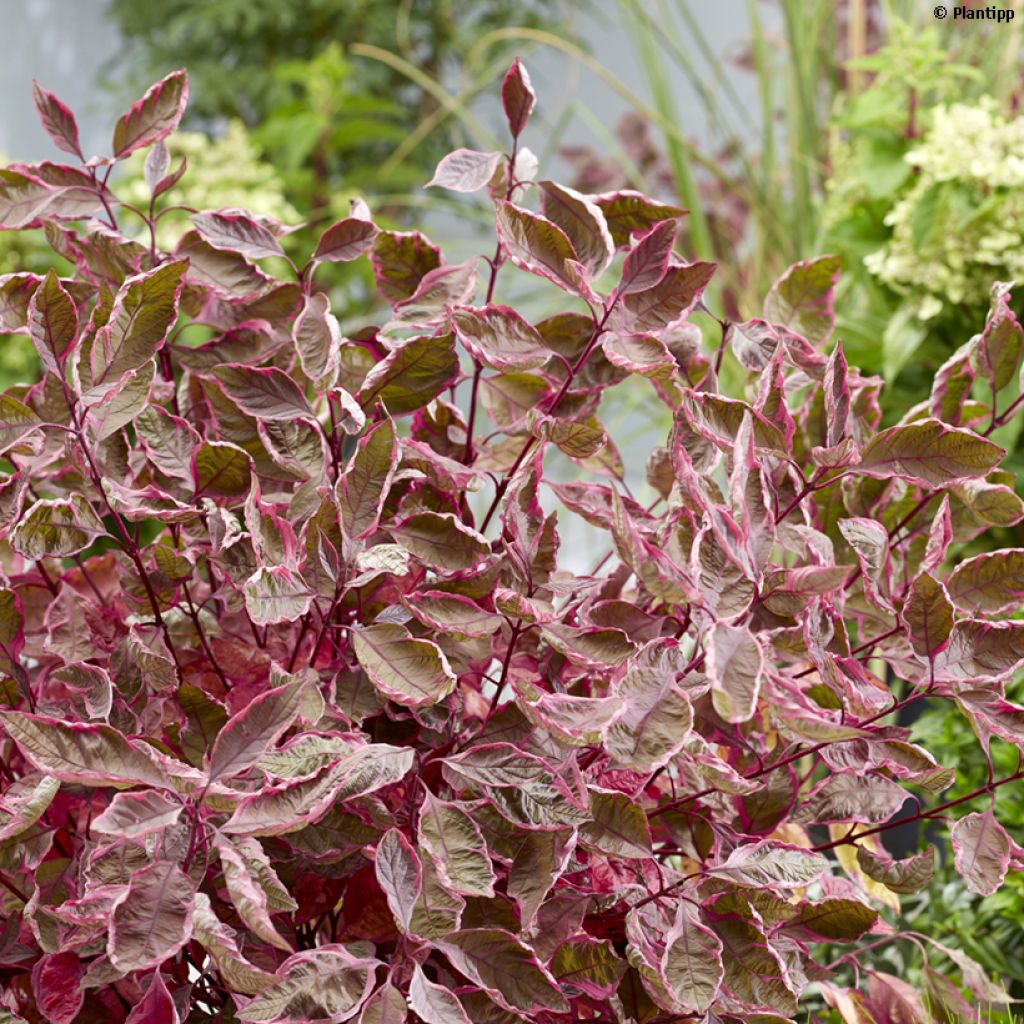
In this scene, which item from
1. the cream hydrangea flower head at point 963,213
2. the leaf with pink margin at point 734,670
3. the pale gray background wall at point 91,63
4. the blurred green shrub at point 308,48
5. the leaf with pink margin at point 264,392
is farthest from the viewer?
the pale gray background wall at point 91,63

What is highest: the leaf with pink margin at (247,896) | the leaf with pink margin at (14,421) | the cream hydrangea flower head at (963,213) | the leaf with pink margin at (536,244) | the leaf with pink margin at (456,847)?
the leaf with pink margin at (536,244)

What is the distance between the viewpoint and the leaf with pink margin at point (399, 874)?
1.04 feet

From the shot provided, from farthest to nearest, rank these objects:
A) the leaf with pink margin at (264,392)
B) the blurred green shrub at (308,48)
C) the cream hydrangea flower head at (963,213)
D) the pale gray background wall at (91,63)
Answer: the pale gray background wall at (91,63) < the blurred green shrub at (308,48) < the cream hydrangea flower head at (963,213) < the leaf with pink margin at (264,392)

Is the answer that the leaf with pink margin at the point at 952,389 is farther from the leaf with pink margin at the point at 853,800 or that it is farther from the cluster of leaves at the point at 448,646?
the leaf with pink margin at the point at 853,800

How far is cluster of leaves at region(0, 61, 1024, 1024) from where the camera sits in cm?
32

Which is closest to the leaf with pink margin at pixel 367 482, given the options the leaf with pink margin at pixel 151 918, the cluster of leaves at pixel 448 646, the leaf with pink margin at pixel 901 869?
the cluster of leaves at pixel 448 646

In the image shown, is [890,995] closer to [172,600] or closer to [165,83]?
[172,600]

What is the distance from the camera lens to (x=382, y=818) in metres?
0.35

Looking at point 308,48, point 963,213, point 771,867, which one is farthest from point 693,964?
Result: point 308,48

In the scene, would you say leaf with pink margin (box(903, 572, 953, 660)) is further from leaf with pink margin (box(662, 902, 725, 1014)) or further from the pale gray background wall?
the pale gray background wall

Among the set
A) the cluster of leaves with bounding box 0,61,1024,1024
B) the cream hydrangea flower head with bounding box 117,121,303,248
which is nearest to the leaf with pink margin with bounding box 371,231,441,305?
the cluster of leaves with bounding box 0,61,1024,1024

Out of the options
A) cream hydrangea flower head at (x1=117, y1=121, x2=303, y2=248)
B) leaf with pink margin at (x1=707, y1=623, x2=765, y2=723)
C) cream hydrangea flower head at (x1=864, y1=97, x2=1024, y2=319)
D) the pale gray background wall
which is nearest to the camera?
leaf with pink margin at (x1=707, y1=623, x2=765, y2=723)

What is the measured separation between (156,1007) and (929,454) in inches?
10.4

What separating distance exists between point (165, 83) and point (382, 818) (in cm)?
25
